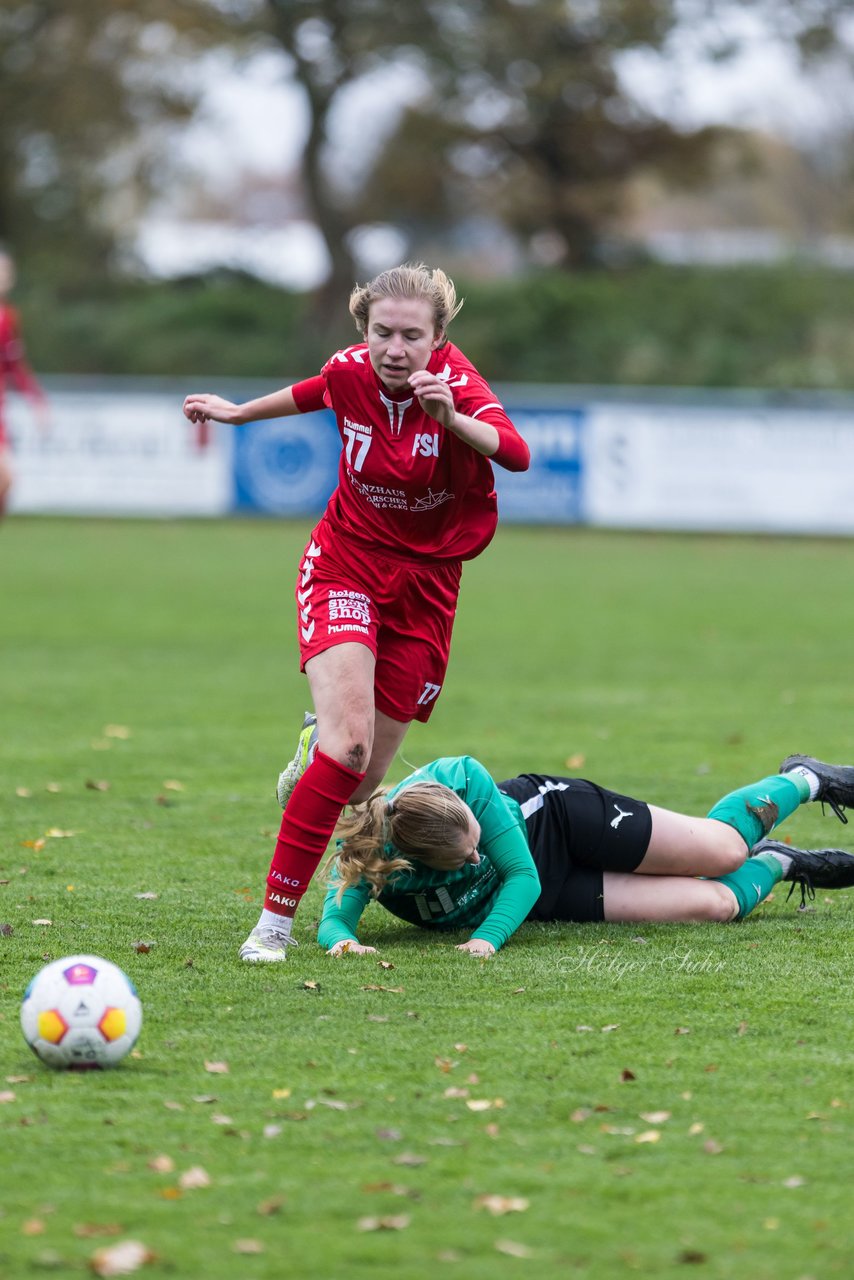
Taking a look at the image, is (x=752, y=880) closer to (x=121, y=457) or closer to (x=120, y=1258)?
(x=120, y=1258)

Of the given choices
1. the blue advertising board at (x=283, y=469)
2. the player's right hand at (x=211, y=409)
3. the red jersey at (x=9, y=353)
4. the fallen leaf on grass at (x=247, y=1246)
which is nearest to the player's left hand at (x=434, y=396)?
the player's right hand at (x=211, y=409)

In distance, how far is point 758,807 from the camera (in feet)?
19.6

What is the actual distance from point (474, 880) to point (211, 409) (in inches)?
69.3

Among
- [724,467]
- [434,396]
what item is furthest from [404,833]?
[724,467]

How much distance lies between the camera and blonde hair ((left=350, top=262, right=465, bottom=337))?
5.22 m

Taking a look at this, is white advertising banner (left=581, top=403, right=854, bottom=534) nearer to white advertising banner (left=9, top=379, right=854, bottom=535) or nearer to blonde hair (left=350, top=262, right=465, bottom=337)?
white advertising banner (left=9, top=379, right=854, bottom=535)

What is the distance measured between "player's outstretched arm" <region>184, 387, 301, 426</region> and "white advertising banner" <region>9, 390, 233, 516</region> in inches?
786

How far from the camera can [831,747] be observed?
9086mm

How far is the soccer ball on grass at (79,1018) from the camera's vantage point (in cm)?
416

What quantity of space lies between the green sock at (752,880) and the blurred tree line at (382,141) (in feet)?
96.6

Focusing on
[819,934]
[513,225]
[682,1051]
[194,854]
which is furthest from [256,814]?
[513,225]

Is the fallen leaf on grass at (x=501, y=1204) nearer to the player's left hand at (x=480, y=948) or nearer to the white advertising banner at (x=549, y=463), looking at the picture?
the player's left hand at (x=480, y=948)

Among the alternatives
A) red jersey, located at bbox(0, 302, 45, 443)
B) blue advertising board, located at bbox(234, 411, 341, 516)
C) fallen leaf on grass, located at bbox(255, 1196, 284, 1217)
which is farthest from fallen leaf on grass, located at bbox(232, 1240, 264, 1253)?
blue advertising board, located at bbox(234, 411, 341, 516)

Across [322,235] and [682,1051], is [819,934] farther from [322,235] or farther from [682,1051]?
[322,235]
